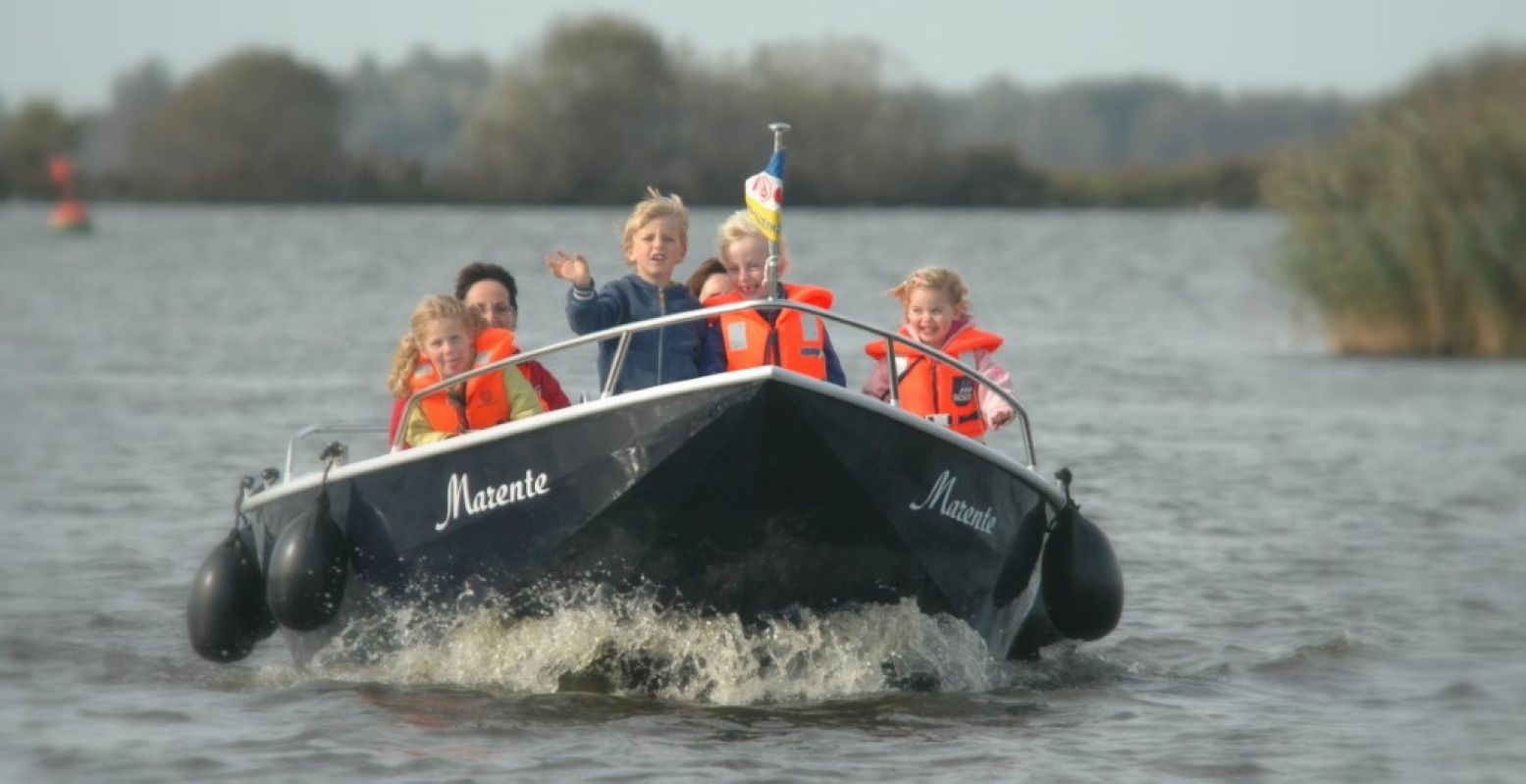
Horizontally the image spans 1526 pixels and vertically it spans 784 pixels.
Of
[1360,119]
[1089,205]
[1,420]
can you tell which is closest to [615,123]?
[1089,205]

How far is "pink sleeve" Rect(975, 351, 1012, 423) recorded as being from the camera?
935 cm

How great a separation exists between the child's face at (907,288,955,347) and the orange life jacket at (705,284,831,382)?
0.49m

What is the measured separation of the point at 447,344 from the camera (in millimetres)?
8992

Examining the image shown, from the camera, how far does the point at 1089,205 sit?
7788 cm

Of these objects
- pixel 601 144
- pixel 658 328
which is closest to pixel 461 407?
pixel 658 328

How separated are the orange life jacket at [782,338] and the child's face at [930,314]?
493 millimetres

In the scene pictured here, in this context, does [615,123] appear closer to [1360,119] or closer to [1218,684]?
[1360,119]

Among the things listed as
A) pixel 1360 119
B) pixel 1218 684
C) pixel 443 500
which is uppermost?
pixel 1360 119

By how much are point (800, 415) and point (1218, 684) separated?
2704 mm

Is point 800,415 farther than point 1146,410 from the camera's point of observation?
No

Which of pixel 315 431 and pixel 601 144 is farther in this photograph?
pixel 601 144

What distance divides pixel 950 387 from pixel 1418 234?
14.6 meters

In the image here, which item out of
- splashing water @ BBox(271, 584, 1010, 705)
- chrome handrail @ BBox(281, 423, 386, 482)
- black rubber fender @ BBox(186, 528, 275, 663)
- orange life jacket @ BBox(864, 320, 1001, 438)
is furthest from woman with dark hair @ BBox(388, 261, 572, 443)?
orange life jacket @ BBox(864, 320, 1001, 438)

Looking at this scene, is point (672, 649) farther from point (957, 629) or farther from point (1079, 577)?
point (1079, 577)
